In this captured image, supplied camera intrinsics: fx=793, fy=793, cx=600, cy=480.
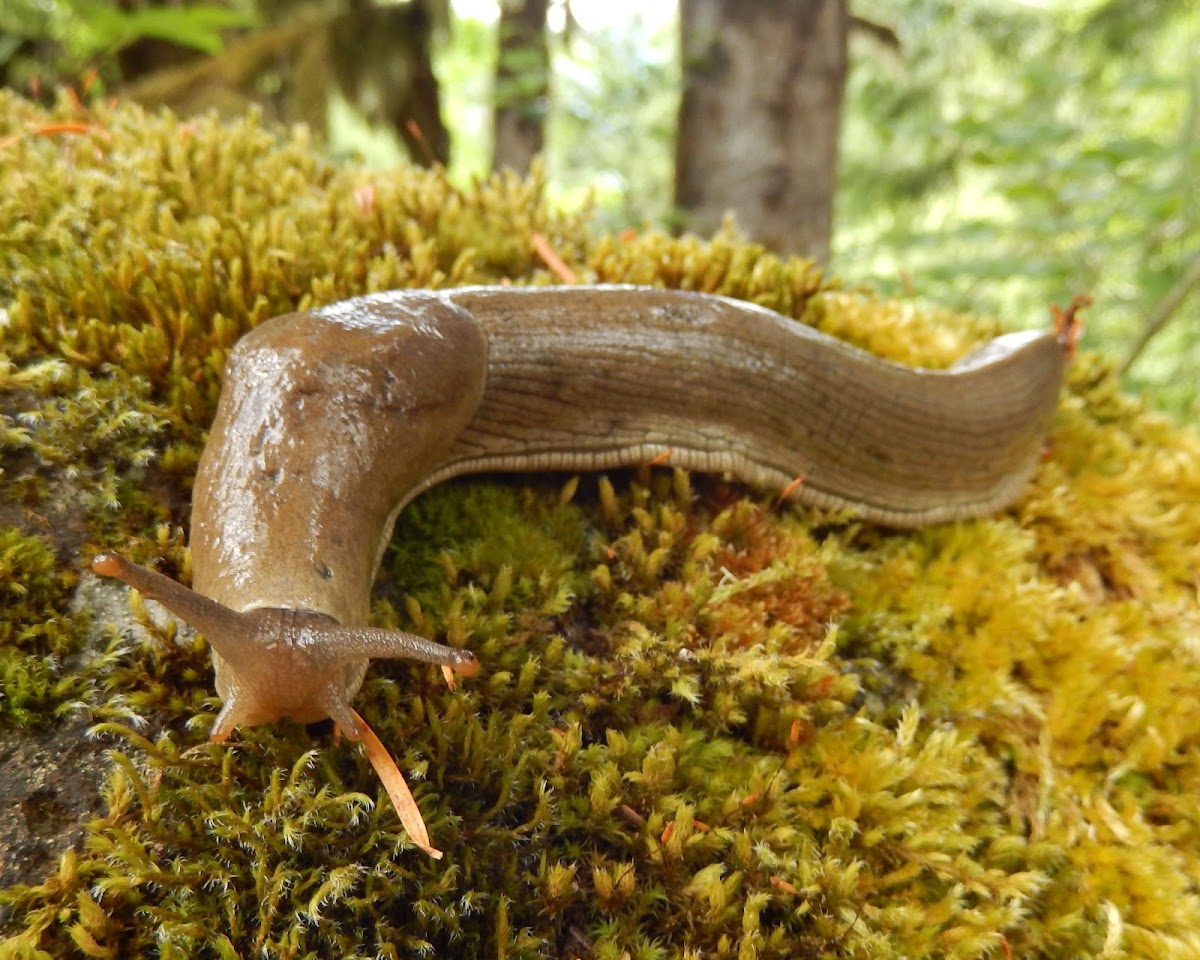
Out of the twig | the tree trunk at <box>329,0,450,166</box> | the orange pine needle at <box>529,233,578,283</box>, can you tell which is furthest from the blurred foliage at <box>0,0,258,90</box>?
the twig

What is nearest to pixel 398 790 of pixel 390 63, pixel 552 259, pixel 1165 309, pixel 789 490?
pixel 789 490

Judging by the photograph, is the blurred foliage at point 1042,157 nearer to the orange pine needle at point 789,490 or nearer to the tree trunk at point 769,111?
the tree trunk at point 769,111

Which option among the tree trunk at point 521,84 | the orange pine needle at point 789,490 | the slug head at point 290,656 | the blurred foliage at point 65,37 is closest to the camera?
the slug head at point 290,656

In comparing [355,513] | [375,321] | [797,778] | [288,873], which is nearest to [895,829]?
[797,778]

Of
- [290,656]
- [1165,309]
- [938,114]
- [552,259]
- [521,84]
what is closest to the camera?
[290,656]

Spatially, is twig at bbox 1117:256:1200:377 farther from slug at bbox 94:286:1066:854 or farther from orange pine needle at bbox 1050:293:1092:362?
slug at bbox 94:286:1066:854

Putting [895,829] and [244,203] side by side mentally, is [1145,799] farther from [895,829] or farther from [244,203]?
[244,203]

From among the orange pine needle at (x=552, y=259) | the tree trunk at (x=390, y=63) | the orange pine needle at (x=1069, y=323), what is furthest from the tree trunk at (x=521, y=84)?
the orange pine needle at (x=1069, y=323)

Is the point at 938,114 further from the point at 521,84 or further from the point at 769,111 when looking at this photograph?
the point at 521,84
